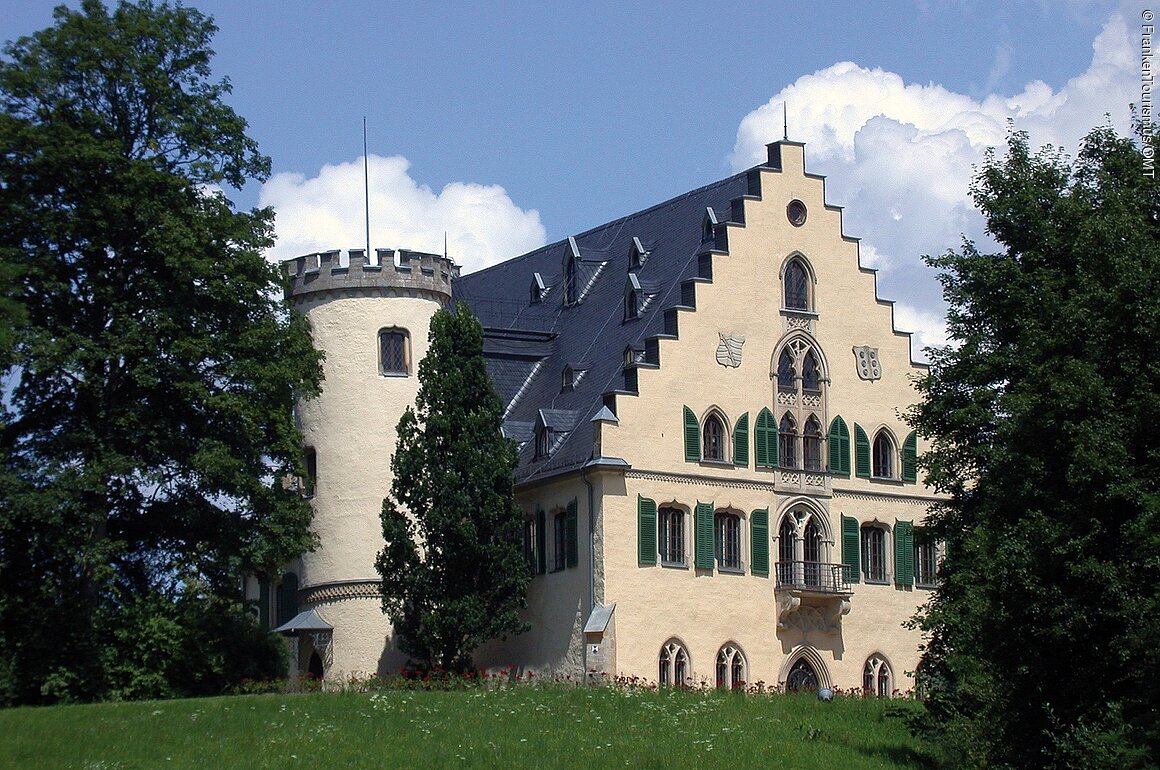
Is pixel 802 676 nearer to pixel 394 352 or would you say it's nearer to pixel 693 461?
pixel 693 461

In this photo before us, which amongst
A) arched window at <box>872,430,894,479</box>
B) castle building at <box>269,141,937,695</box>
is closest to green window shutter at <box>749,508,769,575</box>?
castle building at <box>269,141,937,695</box>

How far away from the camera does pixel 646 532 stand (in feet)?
176

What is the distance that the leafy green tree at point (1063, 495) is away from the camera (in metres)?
35.0

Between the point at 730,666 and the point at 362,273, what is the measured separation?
49.7 ft

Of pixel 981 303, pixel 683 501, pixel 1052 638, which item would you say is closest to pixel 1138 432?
pixel 1052 638

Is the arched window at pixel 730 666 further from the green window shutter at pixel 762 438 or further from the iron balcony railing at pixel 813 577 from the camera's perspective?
the green window shutter at pixel 762 438

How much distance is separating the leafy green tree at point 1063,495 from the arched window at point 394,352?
19427mm

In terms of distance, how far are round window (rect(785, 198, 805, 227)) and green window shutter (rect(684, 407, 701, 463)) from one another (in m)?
6.46

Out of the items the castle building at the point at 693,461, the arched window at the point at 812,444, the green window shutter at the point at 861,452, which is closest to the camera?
the castle building at the point at 693,461

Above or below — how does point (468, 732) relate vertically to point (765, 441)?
below

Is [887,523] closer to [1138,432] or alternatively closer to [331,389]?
[331,389]

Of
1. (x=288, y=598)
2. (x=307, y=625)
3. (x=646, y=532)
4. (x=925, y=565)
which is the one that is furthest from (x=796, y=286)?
(x=288, y=598)

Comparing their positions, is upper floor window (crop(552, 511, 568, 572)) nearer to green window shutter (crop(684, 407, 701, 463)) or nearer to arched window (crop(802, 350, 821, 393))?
green window shutter (crop(684, 407, 701, 463))

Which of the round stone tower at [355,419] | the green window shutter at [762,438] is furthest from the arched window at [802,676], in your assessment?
the round stone tower at [355,419]
